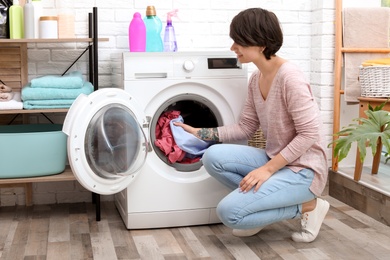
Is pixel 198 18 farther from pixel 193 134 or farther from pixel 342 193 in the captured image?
pixel 342 193

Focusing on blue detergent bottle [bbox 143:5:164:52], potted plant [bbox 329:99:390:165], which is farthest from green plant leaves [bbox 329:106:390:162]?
blue detergent bottle [bbox 143:5:164:52]

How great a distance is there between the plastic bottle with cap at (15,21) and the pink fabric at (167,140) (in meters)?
0.81

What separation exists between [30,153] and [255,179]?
43.4 inches

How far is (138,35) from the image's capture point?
3031 millimetres

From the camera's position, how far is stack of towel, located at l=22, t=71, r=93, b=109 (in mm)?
2922

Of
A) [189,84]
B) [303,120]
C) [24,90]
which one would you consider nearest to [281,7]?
[189,84]

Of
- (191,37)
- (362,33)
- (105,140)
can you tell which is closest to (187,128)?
(105,140)

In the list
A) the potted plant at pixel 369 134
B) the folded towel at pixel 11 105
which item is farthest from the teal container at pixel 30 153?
the potted plant at pixel 369 134

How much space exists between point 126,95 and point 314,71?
138cm

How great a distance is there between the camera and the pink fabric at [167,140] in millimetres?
2863

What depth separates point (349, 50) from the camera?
3.43 m

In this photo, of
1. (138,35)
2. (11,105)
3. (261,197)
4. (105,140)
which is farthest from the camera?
(138,35)

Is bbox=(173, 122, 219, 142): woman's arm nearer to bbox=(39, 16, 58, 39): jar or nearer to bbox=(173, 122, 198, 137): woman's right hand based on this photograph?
bbox=(173, 122, 198, 137): woman's right hand

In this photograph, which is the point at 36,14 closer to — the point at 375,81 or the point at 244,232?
the point at 244,232
